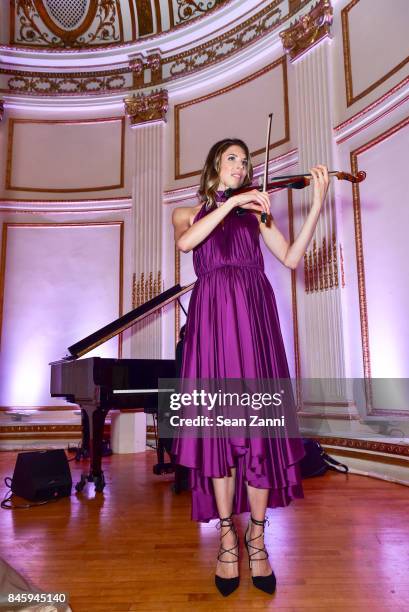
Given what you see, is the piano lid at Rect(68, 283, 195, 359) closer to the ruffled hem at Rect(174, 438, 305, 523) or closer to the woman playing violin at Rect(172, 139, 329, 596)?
the woman playing violin at Rect(172, 139, 329, 596)

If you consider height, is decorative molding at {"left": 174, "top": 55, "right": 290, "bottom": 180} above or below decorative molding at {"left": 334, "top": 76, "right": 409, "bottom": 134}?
above

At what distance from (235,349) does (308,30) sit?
3.73 metres

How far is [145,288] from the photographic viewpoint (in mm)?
5129

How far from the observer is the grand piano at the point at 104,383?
2.77 m

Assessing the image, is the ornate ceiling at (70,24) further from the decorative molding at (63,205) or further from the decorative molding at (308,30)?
the decorative molding at (308,30)

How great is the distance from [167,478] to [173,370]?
32.2 inches

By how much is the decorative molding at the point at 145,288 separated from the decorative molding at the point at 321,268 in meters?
1.69

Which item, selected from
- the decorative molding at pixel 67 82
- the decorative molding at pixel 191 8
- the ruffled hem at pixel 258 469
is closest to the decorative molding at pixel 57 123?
the decorative molding at pixel 67 82

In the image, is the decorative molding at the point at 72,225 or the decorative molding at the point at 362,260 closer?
the decorative molding at the point at 362,260

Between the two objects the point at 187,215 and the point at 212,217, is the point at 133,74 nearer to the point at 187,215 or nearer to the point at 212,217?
the point at 187,215

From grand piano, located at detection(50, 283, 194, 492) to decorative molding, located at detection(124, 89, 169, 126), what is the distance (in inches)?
122

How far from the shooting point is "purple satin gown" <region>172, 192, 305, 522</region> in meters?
1.46

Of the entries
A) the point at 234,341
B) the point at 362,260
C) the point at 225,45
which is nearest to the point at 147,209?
the point at 225,45

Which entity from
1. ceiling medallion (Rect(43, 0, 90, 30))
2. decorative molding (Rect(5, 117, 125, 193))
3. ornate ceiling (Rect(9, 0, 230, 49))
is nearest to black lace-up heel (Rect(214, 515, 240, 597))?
decorative molding (Rect(5, 117, 125, 193))
